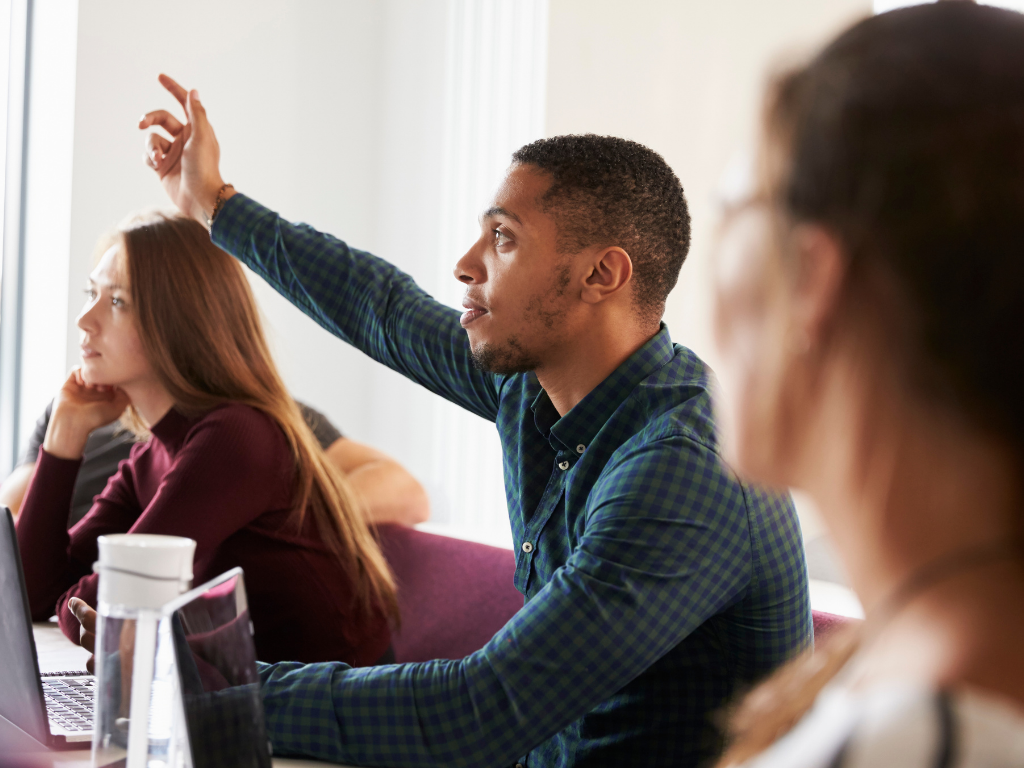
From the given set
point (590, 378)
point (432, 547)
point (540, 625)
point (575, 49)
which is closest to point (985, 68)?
point (540, 625)

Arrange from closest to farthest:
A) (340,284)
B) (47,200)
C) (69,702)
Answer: (69,702) < (340,284) < (47,200)

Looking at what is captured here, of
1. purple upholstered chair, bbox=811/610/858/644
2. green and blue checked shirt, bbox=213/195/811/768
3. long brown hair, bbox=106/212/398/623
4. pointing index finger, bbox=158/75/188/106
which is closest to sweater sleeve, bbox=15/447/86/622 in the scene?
long brown hair, bbox=106/212/398/623

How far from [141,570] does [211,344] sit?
3.73 feet

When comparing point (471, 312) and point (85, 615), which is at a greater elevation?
point (471, 312)

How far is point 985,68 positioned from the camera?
0.42m

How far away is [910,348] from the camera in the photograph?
1.41 feet

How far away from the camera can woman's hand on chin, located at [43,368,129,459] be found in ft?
6.31

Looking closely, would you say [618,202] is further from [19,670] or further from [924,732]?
[924,732]

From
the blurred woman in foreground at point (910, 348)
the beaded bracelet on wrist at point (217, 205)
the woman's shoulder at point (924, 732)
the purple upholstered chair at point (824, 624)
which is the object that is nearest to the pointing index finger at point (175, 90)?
the beaded bracelet on wrist at point (217, 205)

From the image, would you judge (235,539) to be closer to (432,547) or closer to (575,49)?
(432,547)

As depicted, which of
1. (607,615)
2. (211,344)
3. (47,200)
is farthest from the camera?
(47,200)

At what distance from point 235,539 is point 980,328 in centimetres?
140

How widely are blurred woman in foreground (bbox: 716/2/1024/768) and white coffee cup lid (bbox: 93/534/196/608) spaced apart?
15.8 inches

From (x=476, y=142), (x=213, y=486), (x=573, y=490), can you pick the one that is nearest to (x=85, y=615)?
(x=213, y=486)
